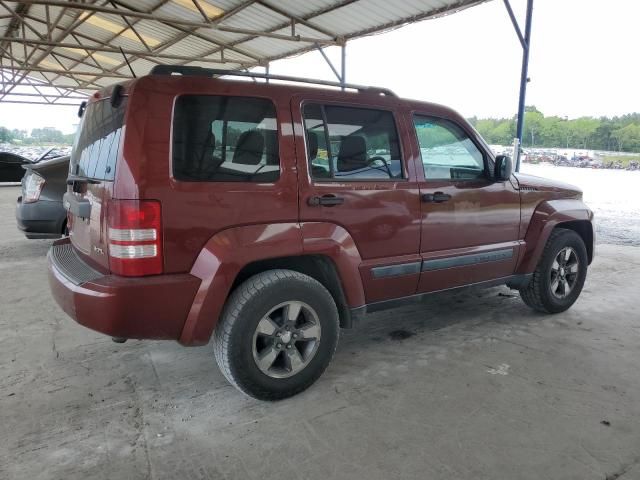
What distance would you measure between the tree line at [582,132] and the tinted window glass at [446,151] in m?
5.75

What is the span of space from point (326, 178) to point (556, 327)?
2472 mm

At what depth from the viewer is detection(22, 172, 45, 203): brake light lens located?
18.0ft

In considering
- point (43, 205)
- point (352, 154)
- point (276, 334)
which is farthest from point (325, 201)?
point (43, 205)

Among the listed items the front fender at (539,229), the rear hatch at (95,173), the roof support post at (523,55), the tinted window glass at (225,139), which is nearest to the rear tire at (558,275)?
the front fender at (539,229)

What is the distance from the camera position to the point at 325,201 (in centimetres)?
270

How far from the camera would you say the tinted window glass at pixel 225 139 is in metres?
2.32

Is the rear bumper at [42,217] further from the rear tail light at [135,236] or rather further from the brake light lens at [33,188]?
the rear tail light at [135,236]

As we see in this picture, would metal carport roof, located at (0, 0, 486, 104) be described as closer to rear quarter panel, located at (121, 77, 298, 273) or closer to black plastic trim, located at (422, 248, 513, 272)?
black plastic trim, located at (422, 248, 513, 272)

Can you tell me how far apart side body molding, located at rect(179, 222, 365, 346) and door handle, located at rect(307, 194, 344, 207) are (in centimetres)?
11

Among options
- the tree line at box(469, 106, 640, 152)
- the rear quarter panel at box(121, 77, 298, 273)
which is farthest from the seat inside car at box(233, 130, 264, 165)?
the tree line at box(469, 106, 640, 152)

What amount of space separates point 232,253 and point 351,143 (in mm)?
1049

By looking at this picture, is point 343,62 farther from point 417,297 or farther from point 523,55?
point 417,297

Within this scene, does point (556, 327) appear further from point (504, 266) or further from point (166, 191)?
point (166, 191)

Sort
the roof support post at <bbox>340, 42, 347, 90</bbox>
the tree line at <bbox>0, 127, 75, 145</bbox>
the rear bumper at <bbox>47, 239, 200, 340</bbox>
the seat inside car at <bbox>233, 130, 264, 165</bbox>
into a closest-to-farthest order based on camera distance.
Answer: the rear bumper at <bbox>47, 239, 200, 340</bbox>, the seat inside car at <bbox>233, 130, 264, 165</bbox>, the roof support post at <bbox>340, 42, 347, 90</bbox>, the tree line at <bbox>0, 127, 75, 145</bbox>
